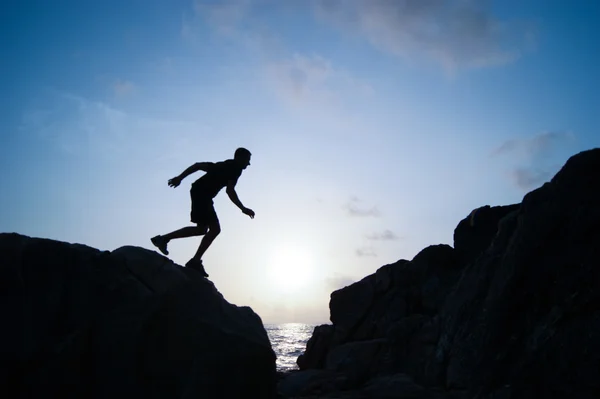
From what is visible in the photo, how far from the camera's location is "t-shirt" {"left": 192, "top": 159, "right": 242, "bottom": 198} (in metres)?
8.56

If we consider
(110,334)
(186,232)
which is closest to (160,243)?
(186,232)

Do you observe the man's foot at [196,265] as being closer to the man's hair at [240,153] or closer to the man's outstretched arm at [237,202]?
the man's outstretched arm at [237,202]

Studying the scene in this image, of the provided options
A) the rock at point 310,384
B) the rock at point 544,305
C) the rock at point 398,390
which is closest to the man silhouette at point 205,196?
the rock at point 544,305

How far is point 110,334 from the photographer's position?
623 centimetres

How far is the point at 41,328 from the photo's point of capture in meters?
6.02

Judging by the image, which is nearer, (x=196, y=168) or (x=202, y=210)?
(x=202, y=210)

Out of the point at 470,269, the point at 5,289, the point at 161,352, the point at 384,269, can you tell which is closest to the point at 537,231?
the point at 470,269

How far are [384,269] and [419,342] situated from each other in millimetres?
10097

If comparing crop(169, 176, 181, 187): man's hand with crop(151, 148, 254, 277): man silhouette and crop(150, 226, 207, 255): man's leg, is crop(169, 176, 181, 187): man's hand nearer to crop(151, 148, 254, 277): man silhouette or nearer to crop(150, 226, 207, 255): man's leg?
crop(151, 148, 254, 277): man silhouette

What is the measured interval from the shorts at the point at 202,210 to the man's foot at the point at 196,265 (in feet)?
2.31

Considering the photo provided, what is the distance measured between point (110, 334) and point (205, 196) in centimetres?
311

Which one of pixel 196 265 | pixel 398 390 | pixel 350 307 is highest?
pixel 350 307

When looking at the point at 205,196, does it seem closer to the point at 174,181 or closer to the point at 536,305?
the point at 174,181

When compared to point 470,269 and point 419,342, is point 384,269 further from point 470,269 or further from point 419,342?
point 470,269
